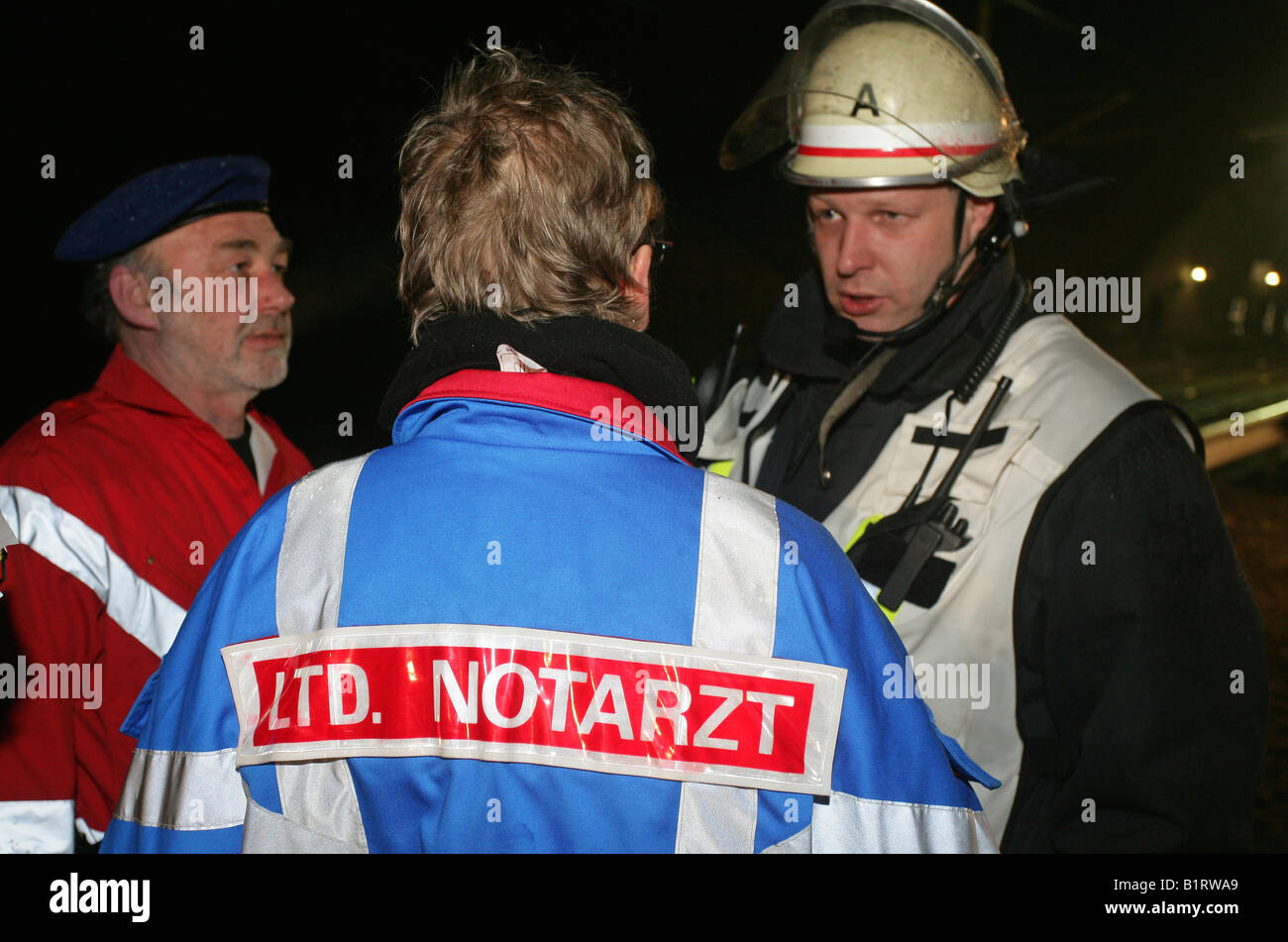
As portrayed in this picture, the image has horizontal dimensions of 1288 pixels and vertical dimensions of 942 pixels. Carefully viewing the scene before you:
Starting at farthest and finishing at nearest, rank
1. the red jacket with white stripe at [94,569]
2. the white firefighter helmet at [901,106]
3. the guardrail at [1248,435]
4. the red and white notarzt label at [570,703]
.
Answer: the guardrail at [1248,435] < the white firefighter helmet at [901,106] < the red jacket with white stripe at [94,569] < the red and white notarzt label at [570,703]

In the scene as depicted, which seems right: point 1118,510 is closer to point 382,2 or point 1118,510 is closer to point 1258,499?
point 382,2

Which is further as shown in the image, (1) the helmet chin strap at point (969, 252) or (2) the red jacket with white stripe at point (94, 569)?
(1) the helmet chin strap at point (969, 252)

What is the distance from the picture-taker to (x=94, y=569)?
2000 millimetres

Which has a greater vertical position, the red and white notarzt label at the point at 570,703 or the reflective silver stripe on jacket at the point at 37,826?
the red and white notarzt label at the point at 570,703

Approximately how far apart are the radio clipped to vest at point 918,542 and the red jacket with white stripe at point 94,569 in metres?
1.42

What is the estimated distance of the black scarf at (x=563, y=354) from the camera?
47.8 inches

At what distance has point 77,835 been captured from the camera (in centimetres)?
195

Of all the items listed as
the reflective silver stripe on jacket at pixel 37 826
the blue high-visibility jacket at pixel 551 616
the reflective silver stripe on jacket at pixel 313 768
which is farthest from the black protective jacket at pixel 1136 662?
the reflective silver stripe on jacket at pixel 37 826

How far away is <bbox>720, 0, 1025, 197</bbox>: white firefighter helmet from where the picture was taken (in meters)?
2.19

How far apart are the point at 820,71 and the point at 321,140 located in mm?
1870

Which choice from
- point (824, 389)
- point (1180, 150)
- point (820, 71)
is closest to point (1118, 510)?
point (824, 389)

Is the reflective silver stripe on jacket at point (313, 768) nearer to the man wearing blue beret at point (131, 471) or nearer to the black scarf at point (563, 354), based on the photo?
the black scarf at point (563, 354)
